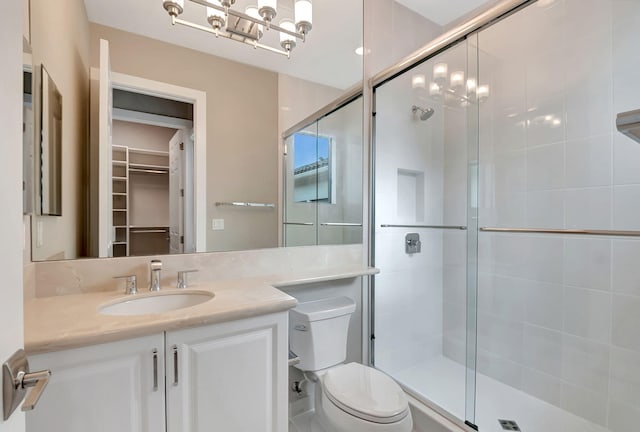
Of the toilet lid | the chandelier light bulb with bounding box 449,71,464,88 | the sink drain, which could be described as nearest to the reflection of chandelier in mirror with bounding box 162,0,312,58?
the chandelier light bulb with bounding box 449,71,464,88

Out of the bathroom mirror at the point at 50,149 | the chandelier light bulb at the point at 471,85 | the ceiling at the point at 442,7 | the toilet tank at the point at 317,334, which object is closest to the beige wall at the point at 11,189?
the bathroom mirror at the point at 50,149

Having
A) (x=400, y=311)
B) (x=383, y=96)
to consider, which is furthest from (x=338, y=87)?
(x=400, y=311)

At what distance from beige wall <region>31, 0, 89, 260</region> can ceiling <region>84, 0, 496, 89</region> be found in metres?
0.10

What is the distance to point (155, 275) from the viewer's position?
4.17ft

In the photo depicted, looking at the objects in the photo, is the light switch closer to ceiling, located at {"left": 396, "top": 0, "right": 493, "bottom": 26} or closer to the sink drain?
the sink drain

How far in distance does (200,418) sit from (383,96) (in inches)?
80.9

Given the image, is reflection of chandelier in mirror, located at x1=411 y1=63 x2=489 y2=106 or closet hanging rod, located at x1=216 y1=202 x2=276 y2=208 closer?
closet hanging rod, located at x1=216 y1=202 x2=276 y2=208

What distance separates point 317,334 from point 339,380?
0.23m

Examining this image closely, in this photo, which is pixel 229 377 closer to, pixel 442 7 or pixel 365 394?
pixel 365 394

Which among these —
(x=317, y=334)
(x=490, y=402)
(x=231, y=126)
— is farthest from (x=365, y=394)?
(x=231, y=126)

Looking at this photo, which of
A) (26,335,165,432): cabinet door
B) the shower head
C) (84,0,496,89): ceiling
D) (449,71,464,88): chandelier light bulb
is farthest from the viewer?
the shower head

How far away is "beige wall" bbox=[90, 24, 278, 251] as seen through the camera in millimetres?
1366

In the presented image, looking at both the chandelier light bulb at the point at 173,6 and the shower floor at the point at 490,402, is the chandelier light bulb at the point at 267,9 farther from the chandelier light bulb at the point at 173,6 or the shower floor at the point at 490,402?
the shower floor at the point at 490,402

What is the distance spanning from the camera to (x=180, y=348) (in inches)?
37.2
